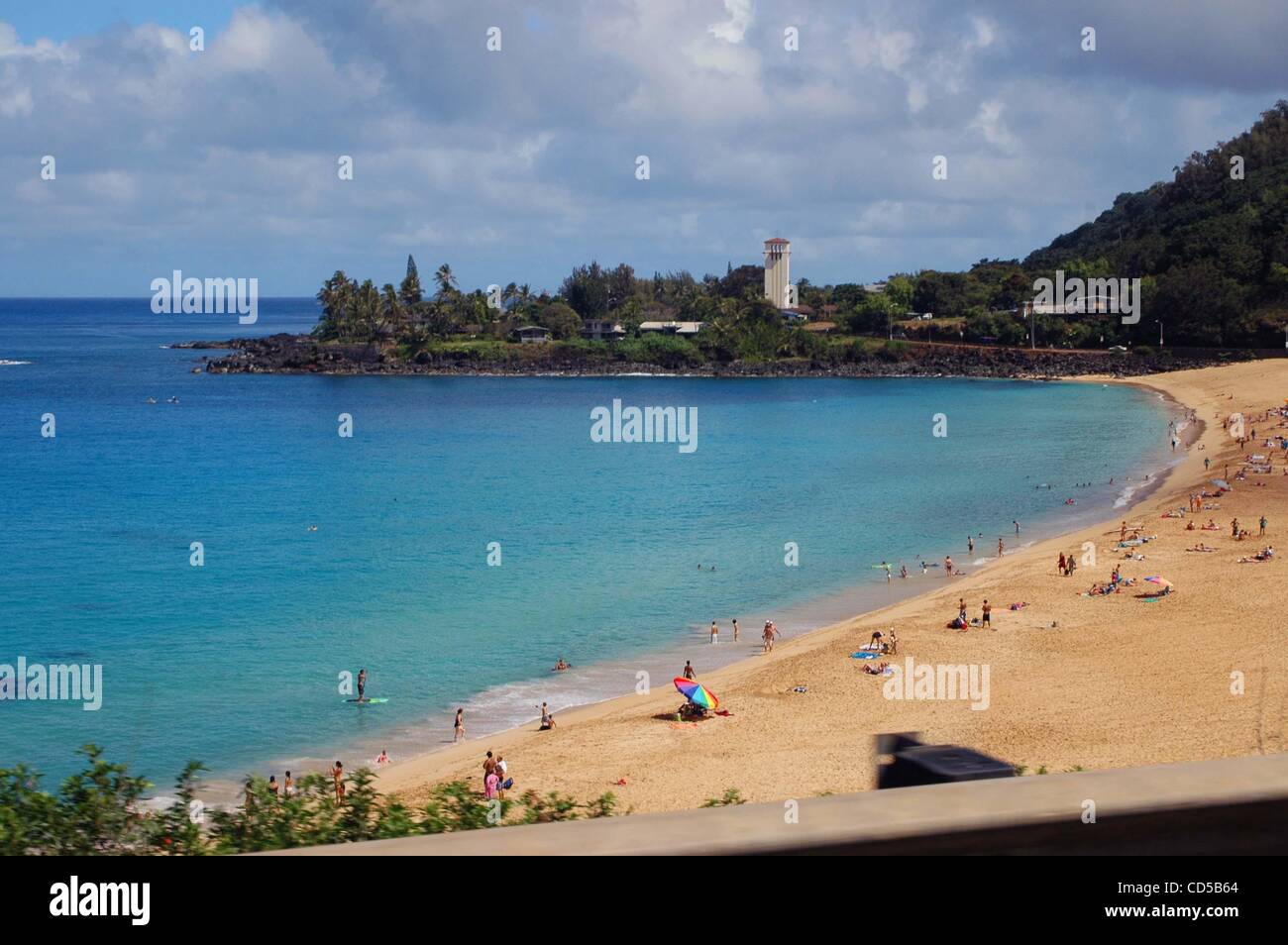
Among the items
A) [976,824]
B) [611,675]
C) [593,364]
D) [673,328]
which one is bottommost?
[611,675]

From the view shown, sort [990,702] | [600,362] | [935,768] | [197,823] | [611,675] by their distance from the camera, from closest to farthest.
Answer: [935,768], [197,823], [990,702], [611,675], [600,362]

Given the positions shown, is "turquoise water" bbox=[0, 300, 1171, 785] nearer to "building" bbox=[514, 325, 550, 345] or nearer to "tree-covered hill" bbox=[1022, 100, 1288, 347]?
"tree-covered hill" bbox=[1022, 100, 1288, 347]

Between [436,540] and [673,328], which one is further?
[673,328]

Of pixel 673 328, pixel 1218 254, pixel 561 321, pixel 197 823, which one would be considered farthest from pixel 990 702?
pixel 561 321

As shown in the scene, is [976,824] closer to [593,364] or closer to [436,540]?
[436,540]

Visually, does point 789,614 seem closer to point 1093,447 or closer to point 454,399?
point 1093,447

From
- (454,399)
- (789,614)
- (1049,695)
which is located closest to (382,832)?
(1049,695)
